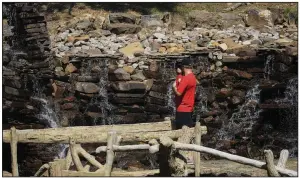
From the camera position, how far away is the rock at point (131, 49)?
18.3m

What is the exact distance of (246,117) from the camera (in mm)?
16812

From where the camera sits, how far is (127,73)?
16938 millimetres

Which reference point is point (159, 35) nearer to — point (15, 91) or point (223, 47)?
point (223, 47)

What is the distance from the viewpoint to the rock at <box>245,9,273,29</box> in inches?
832

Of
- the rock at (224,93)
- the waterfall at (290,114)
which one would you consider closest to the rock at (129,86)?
the rock at (224,93)

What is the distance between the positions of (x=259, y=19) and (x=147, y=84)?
20.9 feet

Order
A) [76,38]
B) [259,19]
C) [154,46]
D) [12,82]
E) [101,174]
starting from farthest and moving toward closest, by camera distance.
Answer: [259,19]
[76,38]
[154,46]
[12,82]
[101,174]

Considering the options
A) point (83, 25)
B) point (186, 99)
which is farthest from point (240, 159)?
point (83, 25)

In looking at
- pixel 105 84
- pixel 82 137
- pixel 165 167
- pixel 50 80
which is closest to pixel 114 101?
pixel 105 84

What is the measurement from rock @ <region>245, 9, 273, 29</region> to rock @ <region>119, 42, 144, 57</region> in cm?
448

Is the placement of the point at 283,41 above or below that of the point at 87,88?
above

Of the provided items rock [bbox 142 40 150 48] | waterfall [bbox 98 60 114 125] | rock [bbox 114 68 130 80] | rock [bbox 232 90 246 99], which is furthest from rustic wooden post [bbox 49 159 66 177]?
rock [bbox 142 40 150 48]

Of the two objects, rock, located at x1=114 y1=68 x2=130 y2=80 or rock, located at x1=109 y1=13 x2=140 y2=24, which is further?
rock, located at x1=109 y1=13 x2=140 y2=24

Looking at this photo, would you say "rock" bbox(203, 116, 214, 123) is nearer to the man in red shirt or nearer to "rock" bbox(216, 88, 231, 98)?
"rock" bbox(216, 88, 231, 98)
